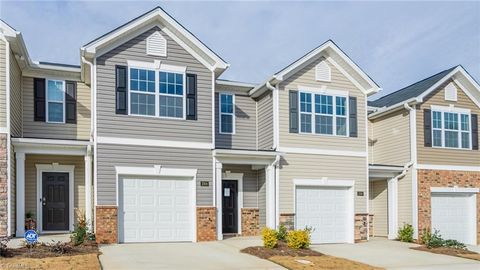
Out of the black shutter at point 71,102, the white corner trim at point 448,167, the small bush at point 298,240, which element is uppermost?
the black shutter at point 71,102

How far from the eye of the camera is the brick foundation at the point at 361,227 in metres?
19.3

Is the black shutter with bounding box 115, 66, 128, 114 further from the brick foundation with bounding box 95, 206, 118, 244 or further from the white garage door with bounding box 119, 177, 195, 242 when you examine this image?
the brick foundation with bounding box 95, 206, 118, 244

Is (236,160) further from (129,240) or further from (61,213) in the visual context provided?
(61,213)

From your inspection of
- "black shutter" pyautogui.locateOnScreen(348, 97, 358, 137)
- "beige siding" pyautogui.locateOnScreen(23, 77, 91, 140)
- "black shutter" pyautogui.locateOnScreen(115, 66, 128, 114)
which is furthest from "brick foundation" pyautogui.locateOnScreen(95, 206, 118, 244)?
"black shutter" pyautogui.locateOnScreen(348, 97, 358, 137)

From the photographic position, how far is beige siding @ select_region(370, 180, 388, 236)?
2155 cm

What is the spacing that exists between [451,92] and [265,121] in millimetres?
8134

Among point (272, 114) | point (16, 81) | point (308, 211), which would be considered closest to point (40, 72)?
point (16, 81)

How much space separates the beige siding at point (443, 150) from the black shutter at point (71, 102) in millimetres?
13122

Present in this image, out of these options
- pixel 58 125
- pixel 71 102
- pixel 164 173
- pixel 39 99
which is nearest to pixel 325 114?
pixel 164 173

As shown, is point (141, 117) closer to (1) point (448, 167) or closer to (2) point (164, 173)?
(2) point (164, 173)

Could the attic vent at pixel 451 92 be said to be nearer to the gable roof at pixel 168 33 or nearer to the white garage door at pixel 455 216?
the white garage door at pixel 455 216

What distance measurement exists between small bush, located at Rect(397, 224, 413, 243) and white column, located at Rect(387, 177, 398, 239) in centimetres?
33

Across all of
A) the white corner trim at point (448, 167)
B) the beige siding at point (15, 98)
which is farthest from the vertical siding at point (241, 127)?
the beige siding at point (15, 98)

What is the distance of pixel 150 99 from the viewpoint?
16.8 m
